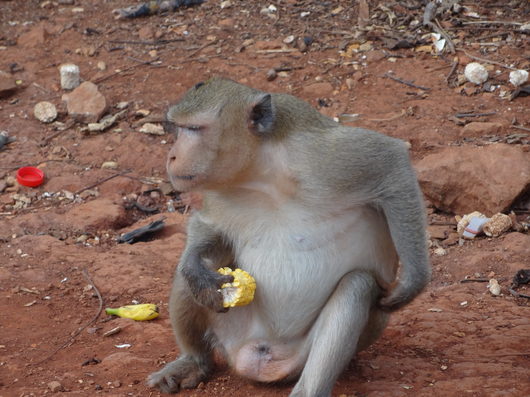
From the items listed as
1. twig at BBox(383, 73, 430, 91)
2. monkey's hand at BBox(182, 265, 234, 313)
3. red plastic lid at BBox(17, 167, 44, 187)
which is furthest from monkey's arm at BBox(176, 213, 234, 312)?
twig at BBox(383, 73, 430, 91)

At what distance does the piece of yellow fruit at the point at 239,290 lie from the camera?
4.54 m

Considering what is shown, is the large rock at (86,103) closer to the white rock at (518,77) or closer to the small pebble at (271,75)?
the small pebble at (271,75)

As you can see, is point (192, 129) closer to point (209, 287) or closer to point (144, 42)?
point (209, 287)

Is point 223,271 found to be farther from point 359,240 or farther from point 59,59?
point 59,59

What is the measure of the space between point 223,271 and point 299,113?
3.30 ft

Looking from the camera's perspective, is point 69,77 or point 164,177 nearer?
point 164,177

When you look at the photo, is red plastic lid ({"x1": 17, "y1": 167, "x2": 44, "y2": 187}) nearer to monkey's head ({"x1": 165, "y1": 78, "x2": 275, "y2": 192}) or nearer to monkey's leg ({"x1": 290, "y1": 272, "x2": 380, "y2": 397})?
monkey's head ({"x1": 165, "y1": 78, "x2": 275, "y2": 192})

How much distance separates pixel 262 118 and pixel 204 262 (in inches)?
36.7

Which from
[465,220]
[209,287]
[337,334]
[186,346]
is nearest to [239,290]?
[209,287]

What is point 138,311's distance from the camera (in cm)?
612

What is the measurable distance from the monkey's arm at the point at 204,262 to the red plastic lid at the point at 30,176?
4.16 m

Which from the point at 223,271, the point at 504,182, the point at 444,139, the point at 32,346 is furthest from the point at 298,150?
the point at 444,139

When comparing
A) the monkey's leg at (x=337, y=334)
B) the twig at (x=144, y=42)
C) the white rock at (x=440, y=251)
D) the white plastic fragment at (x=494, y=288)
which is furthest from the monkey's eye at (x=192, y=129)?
the twig at (x=144, y=42)

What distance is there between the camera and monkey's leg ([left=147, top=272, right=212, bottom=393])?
4.89m
